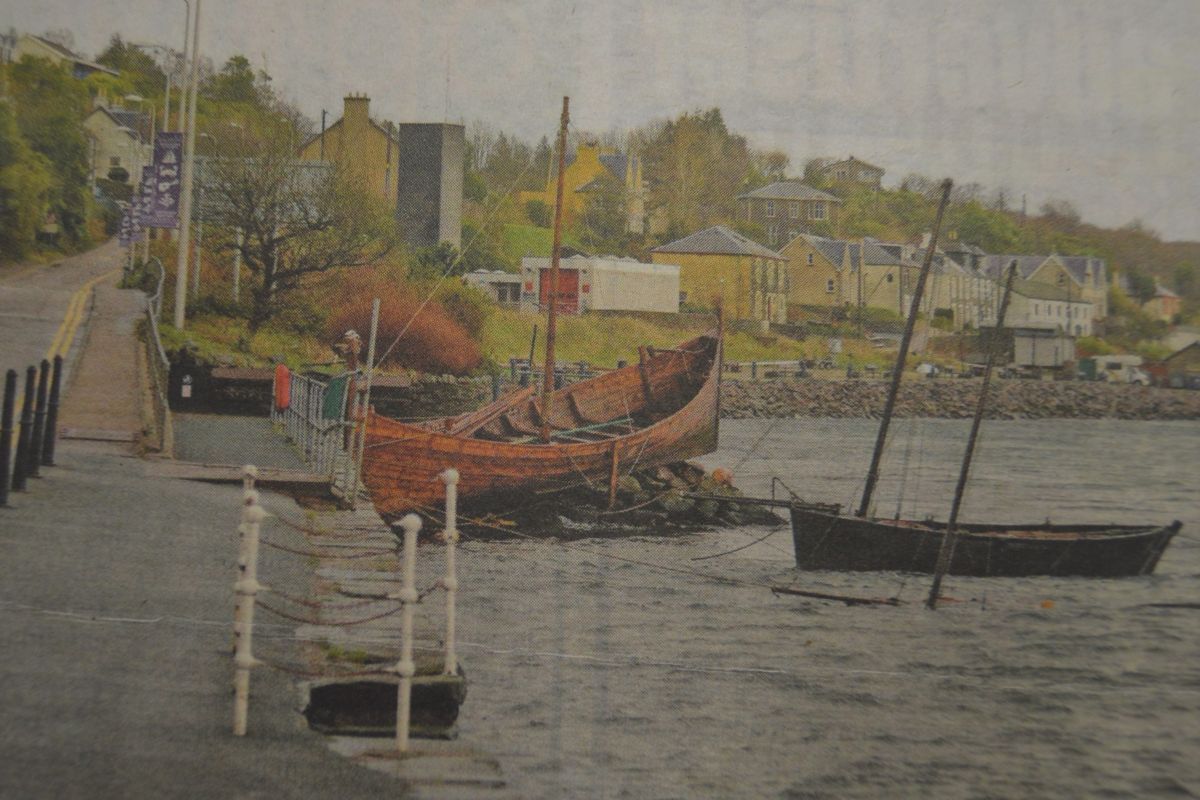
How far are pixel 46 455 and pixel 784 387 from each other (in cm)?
589

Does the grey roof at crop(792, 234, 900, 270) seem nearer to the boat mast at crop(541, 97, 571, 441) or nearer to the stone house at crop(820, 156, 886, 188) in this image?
the stone house at crop(820, 156, 886, 188)

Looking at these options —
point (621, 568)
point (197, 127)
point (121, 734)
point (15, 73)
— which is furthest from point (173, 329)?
point (121, 734)

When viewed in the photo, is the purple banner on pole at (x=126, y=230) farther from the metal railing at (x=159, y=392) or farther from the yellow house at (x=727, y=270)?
the yellow house at (x=727, y=270)

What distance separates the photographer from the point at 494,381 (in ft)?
37.1

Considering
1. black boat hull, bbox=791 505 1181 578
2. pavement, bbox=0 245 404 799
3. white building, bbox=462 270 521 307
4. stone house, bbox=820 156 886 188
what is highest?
stone house, bbox=820 156 886 188

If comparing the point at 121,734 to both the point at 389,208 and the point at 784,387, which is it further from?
the point at 784,387

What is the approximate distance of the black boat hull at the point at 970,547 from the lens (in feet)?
40.5

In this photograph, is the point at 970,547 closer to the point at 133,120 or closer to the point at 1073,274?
the point at 1073,274

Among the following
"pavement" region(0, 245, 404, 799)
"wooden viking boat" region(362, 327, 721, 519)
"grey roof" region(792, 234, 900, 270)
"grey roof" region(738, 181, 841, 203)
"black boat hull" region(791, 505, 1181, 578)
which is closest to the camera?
"pavement" region(0, 245, 404, 799)

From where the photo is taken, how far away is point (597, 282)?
10.5 meters

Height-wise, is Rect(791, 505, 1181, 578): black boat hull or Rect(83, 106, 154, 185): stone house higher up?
Rect(83, 106, 154, 185): stone house

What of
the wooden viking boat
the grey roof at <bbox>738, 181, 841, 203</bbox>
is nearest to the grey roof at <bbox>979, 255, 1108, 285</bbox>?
the grey roof at <bbox>738, 181, 841, 203</bbox>

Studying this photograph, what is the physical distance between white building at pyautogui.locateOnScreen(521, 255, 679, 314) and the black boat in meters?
2.48

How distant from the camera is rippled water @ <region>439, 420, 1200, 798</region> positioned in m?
6.75
